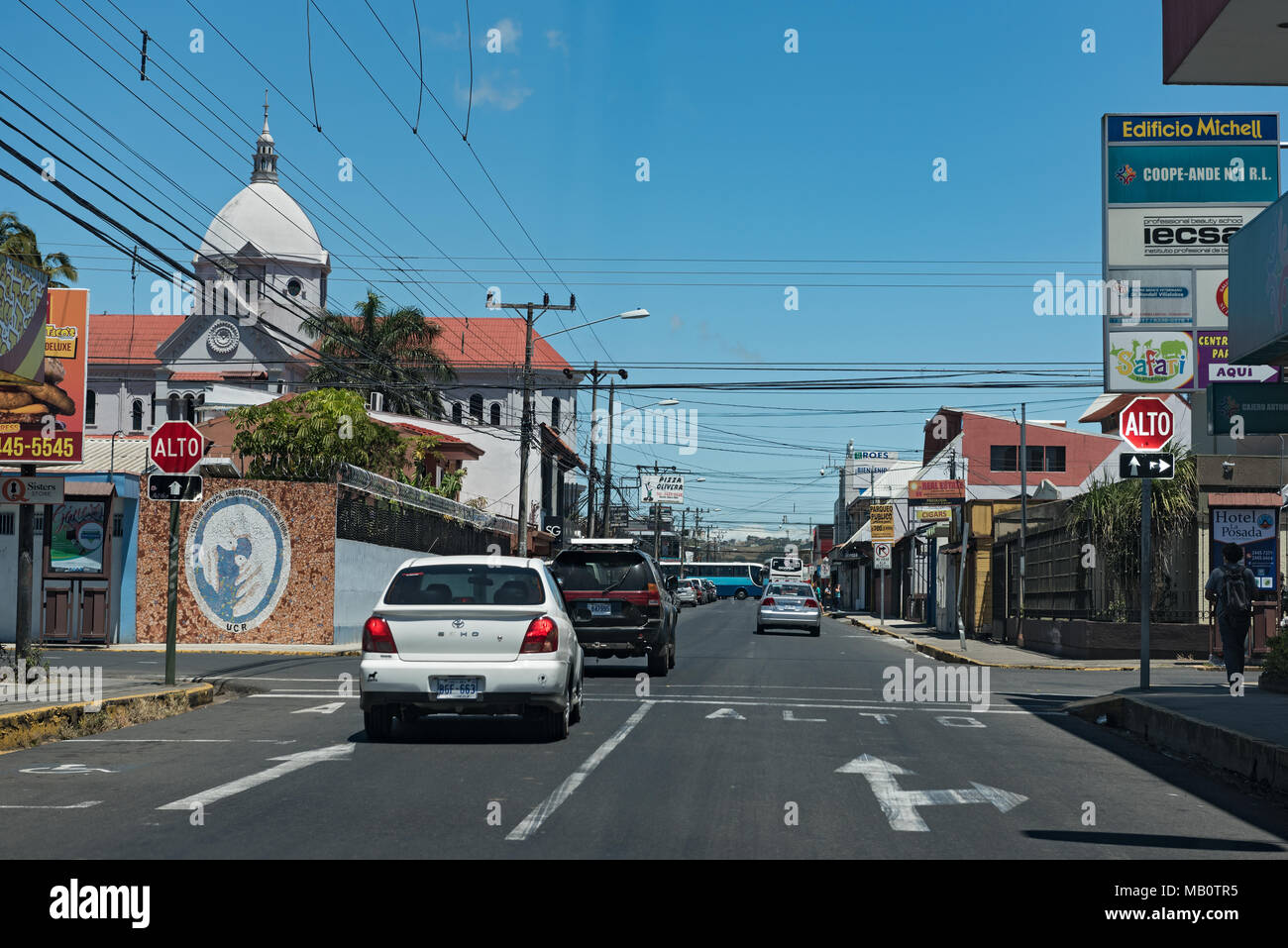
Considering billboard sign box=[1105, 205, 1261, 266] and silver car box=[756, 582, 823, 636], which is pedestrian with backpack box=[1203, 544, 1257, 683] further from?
silver car box=[756, 582, 823, 636]

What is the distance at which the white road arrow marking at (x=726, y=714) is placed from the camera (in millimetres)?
15586

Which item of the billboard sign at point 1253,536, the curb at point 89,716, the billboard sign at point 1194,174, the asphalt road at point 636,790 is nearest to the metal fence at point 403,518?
the curb at point 89,716

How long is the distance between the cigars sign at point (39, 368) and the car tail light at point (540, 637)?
7632 mm

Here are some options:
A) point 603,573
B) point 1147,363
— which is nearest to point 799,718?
point 603,573

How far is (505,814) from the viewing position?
8930mm

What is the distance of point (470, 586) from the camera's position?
43.6 feet

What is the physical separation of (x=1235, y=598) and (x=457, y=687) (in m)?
12.0

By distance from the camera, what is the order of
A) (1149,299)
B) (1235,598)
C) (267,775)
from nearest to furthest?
(267,775) → (1235,598) → (1149,299)

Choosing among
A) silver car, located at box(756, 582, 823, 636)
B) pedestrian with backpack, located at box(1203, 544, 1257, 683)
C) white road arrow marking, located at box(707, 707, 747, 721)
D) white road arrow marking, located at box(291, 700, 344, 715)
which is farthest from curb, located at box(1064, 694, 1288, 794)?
silver car, located at box(756, 582, 823, 636)

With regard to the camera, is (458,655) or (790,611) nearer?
(458,655)

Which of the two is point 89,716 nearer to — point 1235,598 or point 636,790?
point 636,790

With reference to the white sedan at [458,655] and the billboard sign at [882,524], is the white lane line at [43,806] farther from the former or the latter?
the billboard sign at [882,524]

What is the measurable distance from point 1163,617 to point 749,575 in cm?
9272
